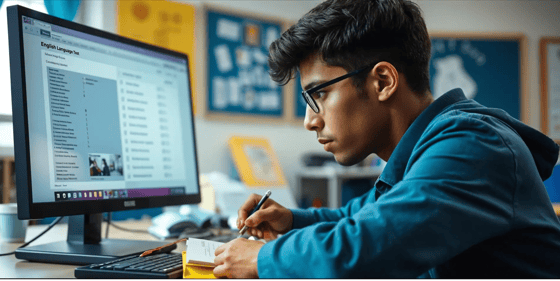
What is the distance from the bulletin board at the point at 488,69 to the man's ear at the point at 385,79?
3.15 m

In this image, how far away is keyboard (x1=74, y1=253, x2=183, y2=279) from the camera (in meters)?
0.64

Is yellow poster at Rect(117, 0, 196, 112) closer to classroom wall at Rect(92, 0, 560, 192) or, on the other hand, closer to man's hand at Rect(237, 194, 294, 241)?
classroom wall at Rect(92, 0, 560, 192)

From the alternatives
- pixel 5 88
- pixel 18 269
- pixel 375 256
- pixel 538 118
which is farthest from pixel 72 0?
pixel 538 118

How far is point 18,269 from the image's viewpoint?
73 cm

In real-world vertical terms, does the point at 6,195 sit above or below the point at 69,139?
below

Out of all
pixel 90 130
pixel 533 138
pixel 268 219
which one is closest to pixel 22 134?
pixel 90 130

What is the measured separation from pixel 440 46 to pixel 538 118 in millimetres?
1054

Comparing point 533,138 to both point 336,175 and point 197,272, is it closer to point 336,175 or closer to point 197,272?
point 197,272

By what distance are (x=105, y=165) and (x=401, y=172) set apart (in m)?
0.57

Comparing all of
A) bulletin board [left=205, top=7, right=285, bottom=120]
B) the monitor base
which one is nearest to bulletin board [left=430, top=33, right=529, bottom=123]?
bulletin board [left=205, top=7, right=285, bottom=120]

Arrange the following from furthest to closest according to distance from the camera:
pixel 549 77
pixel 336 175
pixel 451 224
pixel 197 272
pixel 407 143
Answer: pixel 549 77, pixel 336 175, pixel 407 143, pixel 197 272, pixel 451 224

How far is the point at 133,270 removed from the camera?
650 mm

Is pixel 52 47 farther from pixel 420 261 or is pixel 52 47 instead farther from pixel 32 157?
pixel 420 261

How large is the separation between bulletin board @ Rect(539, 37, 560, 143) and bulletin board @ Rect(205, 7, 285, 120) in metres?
2.24
